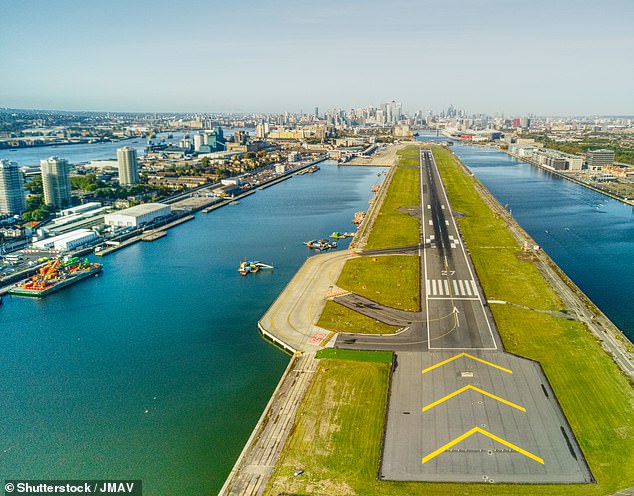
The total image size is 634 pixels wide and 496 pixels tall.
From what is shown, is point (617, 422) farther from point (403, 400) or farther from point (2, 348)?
point (2, 348)

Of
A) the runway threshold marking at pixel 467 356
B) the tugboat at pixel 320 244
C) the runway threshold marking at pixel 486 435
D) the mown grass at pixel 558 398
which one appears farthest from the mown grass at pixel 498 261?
the runway threshold marking at pixel 486 435

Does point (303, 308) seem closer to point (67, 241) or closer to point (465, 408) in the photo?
point (465, 408)

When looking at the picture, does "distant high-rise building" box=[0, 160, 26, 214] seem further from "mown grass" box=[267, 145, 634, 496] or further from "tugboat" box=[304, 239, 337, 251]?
"mown grass" box=[267, 145, 634, 496]

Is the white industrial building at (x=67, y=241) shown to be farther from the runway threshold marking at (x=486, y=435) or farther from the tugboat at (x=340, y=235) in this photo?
the runway threshold marking at (x=486, y=435)

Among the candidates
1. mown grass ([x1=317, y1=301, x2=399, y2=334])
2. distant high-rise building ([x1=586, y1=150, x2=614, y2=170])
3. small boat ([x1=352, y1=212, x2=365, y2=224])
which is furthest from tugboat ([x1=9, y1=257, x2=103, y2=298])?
distant high-rise building ([x1=586, y1=150, x2=614, y2=170])

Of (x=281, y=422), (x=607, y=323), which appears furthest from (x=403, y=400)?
(x=607, y=323)

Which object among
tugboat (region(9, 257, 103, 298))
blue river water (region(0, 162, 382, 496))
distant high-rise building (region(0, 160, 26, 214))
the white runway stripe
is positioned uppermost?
distant high-rise building (region(0, 160, 26, 214))
